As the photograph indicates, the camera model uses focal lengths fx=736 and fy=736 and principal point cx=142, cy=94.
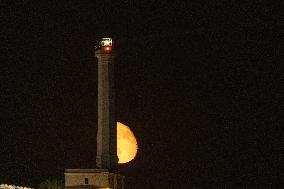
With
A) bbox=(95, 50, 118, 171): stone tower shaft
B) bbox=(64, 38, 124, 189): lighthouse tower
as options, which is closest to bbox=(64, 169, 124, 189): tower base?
bbox=(64, 38, 124, 189): lighthouse tower

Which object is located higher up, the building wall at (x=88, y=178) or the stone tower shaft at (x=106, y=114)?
the stone tower shaft at (x=106, y=114)

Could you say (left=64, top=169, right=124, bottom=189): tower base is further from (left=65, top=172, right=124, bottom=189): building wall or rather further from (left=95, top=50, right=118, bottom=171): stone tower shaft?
(left=95, top=50, right=118, bottom=171): stone tower shaft

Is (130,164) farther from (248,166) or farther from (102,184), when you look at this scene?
(102,184)

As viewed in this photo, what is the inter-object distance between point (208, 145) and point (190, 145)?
1342mm

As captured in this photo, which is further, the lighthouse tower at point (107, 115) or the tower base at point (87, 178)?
the lighthouse tower at point (107, 115)

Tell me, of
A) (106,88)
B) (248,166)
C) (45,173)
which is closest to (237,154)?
(248,166)

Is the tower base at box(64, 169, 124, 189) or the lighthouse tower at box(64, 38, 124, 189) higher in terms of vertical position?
the lighthouse tower at box(64, 38, 124, 189)

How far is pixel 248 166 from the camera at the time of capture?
53.6 meters

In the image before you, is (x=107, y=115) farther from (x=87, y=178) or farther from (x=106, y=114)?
(x=87, y=178)

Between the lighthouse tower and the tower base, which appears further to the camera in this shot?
the lighthouse tower

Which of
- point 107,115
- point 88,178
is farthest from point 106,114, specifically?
point 88,178

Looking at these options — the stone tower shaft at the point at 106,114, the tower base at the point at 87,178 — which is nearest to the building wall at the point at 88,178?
the tower base at the point at 87,178

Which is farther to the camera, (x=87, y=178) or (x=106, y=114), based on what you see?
(x=106, y=114)

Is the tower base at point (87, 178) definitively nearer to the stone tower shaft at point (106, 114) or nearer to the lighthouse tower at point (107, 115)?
the lighthouse tower at point (107, 115)
